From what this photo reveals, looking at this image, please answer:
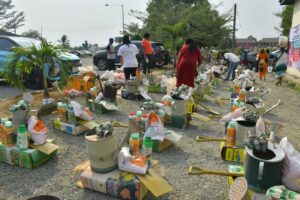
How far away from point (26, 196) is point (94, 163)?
2.50ft

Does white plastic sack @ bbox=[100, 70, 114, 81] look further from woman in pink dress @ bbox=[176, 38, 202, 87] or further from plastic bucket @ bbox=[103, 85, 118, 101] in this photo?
woman in pink dress @ bbox=[176, 38, 202, 87]

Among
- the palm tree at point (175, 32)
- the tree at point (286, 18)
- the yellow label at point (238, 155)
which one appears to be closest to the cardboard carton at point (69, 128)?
the yellow label at point (238, 155)

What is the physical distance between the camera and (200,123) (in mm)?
5539

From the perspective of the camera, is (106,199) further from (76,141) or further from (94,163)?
(76,141)

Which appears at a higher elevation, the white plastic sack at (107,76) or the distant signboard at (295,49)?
the distant signboard at (295,49)

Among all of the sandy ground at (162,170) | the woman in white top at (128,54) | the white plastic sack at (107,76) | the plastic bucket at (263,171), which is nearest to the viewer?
the plastic bucket at (263,171)

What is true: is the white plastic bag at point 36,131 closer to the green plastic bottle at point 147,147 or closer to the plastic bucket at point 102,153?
the plastic bucket at point 102,153

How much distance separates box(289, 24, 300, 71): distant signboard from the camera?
1327 cm

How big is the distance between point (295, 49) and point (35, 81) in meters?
11.8

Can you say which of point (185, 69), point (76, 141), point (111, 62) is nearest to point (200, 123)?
point (185, 69)

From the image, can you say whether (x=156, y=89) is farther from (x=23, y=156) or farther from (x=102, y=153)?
(x=102, y=153)

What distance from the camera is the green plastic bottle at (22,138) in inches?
134

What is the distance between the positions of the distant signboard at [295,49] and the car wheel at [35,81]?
11042 millimetres

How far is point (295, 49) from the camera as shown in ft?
45.2
